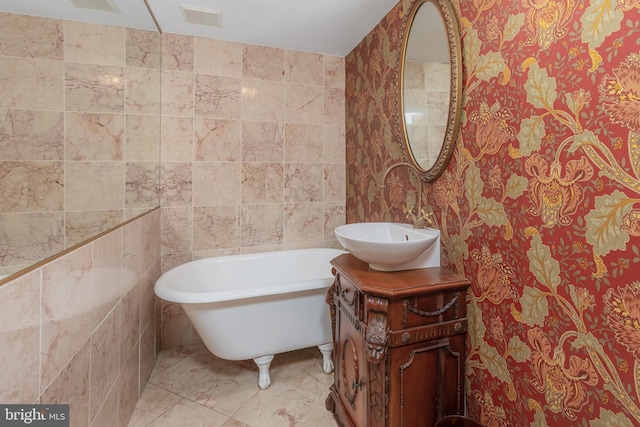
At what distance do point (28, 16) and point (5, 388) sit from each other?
111 centimetres

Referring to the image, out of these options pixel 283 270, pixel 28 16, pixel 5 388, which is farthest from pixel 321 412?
pixel 28 16

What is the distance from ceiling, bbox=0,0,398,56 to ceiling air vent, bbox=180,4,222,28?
1.1 inches

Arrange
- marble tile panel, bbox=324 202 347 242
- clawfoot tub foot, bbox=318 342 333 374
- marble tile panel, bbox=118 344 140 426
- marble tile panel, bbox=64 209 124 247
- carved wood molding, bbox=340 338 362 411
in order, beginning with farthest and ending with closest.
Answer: marble tile panel, bbox=324 202 347 242 < clawfoot tub foot, bbox=318 342 333 374 < marble tile panel, bbox=118 344 140 426 < carved wood molding, bbox=340 338 362 411 < marble tile panel, bbox=64 209 124 247

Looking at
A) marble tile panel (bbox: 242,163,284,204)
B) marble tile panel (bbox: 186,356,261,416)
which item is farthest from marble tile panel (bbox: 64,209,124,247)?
→ marble tile panel (bbox: 186,356,261,416)

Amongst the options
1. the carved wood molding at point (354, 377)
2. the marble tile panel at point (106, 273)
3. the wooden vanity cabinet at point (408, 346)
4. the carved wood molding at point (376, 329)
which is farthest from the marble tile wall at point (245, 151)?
the carved wood molding at point (376, 329)

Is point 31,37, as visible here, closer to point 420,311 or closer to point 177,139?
point 177,139

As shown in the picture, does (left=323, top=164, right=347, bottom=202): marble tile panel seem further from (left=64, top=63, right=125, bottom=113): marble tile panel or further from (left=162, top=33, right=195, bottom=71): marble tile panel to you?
(left=64, top=63, right=125, bottom=113): marble tile panel

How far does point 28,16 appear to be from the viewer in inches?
38.9

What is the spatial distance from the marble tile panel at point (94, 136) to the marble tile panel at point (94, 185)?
0.05 metres

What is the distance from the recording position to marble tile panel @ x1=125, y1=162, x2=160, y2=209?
1.92 m

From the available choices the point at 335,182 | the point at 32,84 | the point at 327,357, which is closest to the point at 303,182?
the point at 335,182

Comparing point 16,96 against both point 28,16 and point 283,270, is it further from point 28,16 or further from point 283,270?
point 283,270

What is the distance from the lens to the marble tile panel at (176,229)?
7.68 feet

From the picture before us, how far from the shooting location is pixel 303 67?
8.50 feet
